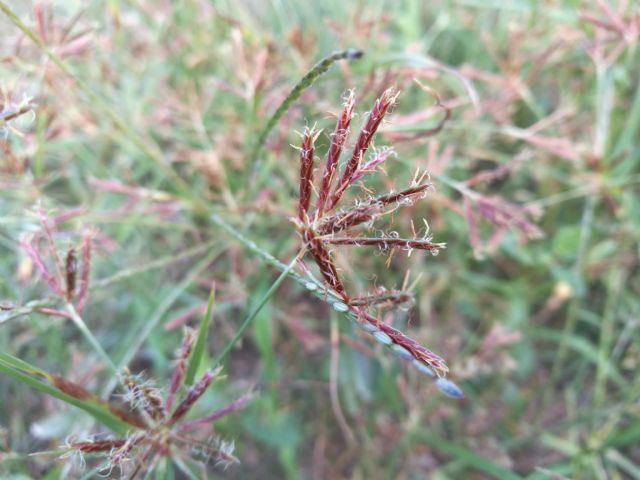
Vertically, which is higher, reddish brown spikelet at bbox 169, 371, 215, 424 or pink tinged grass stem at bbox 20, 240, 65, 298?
pink tinged grass stem at bbox 20, 240, 65, 298

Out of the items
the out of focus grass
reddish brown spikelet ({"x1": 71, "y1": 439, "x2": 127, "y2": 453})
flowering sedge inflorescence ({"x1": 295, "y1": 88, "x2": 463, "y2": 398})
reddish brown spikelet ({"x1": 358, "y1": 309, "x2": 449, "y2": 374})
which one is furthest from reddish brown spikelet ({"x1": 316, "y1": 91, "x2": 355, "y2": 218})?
the out of focus grass

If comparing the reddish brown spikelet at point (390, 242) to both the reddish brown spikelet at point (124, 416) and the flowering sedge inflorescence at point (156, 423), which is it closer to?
the flowering sedge inflorescence at point (156, 423)

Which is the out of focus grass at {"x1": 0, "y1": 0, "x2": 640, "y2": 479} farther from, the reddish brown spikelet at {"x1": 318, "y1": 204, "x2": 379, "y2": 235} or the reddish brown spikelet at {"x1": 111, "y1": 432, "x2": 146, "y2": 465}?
the reddish brown spikelet at {"x1": 318, "y1": 204, "x2": 379, "y2": 235}

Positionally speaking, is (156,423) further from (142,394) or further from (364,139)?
(364,139)

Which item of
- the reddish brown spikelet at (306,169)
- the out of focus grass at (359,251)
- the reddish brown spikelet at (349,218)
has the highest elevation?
the reddish brown spikelet at (306,169)

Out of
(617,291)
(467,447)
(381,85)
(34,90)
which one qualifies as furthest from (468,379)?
(34,90)

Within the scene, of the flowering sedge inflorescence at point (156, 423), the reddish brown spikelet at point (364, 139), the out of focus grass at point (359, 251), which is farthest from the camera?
the out of focus grass at point (359, 251)

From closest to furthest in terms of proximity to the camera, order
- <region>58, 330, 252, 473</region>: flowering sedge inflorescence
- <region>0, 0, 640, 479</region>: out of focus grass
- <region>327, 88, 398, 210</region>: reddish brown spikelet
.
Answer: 1. <region>327, 88, 398, 210</region>: reddish brown spikelet
2. <region>58, 330, 252, 473</region>: flowering sedge inflorescence
3. <region>0, 0, 640, 479</region>: out of focus grass

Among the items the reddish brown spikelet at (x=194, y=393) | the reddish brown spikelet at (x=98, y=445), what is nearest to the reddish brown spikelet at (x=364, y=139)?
the reddish brown spikelet at (x=194, y=393)
